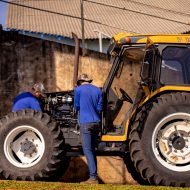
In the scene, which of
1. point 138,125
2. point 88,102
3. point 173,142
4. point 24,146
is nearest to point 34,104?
point 24,146

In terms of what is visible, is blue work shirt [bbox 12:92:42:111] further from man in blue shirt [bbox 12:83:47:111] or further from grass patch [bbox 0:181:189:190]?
grass patch [bbox 0:181:189:190]

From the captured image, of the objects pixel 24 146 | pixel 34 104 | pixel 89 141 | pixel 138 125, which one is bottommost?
pixel 24 146

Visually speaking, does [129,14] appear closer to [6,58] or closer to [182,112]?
[6,58]

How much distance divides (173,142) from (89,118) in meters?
1.42

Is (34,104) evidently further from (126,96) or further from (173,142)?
(173,142)

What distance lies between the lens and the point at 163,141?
13.7 ft

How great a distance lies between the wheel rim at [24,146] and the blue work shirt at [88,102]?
0.82 metres

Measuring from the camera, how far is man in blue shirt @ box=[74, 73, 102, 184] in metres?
4.18

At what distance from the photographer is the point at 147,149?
4.03m

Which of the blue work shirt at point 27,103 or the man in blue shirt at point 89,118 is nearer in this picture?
the man in blue shirt at point 89,118

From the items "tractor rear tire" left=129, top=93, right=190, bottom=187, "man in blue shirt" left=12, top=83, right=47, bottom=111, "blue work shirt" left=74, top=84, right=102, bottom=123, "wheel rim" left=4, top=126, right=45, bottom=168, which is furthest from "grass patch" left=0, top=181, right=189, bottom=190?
"man in blue shirt" left=12, top=83, right=47, bottom=111

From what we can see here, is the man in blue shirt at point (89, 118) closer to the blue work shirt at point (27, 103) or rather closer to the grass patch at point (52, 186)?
the grass patch at point (52, 186)

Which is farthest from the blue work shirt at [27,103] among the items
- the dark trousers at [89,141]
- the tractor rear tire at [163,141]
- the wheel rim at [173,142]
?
the wheel rim at [173,142]

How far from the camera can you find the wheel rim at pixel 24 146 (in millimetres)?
4324
